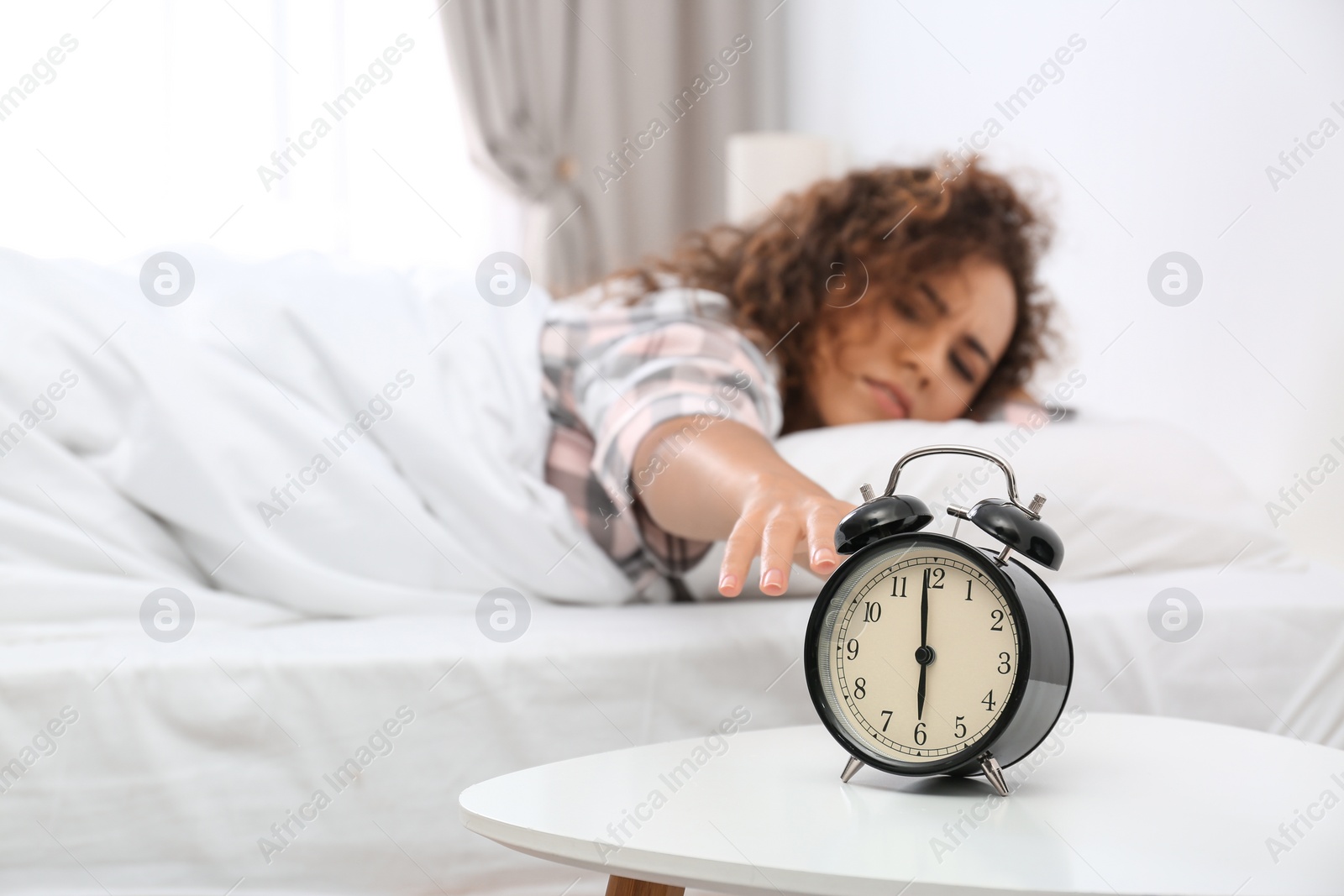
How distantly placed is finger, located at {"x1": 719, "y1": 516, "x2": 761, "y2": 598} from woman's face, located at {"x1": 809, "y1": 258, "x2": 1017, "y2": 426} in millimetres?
701

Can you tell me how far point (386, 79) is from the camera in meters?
2.84

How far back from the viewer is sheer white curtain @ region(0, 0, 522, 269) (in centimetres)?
247

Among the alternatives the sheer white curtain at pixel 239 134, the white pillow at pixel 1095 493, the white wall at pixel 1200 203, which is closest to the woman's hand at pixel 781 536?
the white pillow at pixel 1095 493

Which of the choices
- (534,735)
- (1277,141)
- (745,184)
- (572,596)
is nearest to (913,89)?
(745,184)

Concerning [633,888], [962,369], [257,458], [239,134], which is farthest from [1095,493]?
[239,134]

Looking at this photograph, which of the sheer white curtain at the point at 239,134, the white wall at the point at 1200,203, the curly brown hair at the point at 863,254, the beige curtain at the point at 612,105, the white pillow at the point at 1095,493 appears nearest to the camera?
the white pillow at the point at 1095,493

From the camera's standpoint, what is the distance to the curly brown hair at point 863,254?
130 cm

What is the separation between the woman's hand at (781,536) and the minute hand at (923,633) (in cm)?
6

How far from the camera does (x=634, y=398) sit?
101 cm

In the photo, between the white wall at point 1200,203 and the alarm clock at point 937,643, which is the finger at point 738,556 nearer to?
the alarm clock at point 937,643

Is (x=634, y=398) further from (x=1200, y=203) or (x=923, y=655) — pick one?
(x=1200, y=203)

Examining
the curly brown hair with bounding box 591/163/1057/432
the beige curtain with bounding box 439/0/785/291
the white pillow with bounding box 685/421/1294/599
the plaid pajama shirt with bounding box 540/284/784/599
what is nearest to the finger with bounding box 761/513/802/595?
the plaid pajama shirt with bounding box 540/284/784/599

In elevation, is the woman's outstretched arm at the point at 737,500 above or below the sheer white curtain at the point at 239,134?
below

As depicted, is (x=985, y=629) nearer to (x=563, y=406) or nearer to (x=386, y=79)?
(x=563, y=406)
